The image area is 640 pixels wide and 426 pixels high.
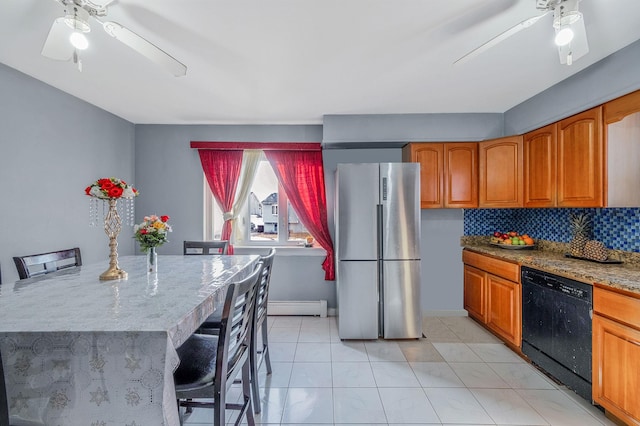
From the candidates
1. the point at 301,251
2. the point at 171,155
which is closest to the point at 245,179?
the point at 171,155

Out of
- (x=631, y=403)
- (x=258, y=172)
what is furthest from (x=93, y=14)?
(x=631, y=403)

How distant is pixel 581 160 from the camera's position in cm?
243

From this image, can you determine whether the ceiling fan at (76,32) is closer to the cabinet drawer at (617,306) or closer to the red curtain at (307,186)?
the red curtain at (307,186)

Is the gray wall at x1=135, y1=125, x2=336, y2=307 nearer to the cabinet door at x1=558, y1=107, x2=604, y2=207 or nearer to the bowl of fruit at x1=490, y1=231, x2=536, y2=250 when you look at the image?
the bowl of fruit at x1=490, y1=231, x2=536, y2=250

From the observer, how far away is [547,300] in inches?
91.7

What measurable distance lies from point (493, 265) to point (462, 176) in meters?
1.05

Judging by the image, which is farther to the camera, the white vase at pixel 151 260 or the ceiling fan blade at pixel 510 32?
the white vase at pixel 151 260

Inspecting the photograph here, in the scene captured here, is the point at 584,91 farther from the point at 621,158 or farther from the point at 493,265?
the point at 493,265

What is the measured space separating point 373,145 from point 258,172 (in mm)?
1570

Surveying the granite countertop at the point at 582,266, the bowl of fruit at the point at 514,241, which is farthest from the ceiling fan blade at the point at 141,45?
the bowl of fruit at the point at 514,241

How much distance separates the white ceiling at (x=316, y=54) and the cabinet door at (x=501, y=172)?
0.45 m

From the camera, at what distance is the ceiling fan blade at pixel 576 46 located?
1518mm

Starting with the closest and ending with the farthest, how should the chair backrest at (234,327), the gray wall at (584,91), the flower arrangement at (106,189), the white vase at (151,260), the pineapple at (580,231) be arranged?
the chair backrest at (234,327), the flower arrangement at (106,189), the gray wall at (584,91), the white vase at (151,260), the pineapple at (580,231)

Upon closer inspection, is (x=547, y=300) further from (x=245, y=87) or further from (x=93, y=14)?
(x=93, y=14)
